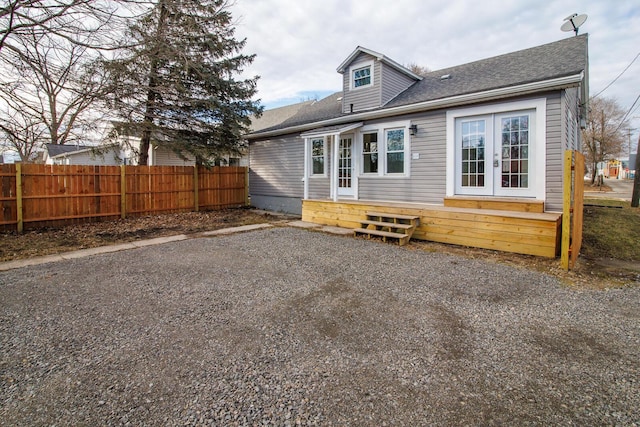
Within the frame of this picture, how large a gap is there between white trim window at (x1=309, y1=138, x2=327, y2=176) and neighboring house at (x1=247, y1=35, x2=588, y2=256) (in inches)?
1.3

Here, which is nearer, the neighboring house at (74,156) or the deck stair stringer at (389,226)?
the deck stair stringer at (389,226)

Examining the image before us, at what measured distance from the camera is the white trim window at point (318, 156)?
10479mm

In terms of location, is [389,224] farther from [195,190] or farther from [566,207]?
[195,190]

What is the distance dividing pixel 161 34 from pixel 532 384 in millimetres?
8575

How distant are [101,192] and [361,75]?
861cm

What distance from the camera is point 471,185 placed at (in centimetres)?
740

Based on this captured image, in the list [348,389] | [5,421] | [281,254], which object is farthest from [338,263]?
[5,421]

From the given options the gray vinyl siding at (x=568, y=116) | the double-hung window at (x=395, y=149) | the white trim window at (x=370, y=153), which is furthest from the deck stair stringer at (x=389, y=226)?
the gray vinyl siding at (x=568, y=116)

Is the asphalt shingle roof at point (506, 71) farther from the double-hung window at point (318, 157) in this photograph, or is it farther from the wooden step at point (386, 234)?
the wooden step at point (386, 234)

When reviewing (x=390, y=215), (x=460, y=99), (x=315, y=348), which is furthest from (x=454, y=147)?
(x=315, y=348)

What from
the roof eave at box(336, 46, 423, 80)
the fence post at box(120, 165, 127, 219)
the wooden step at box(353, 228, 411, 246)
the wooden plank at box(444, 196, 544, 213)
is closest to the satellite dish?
the roof eave at box(336, 46, 423, 80)

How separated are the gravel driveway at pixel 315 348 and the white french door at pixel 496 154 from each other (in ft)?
9.12

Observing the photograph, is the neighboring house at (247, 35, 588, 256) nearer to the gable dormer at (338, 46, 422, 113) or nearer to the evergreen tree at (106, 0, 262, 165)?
the gable dormer at (338, 46, 422, 113)

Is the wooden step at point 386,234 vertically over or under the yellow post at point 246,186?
under
